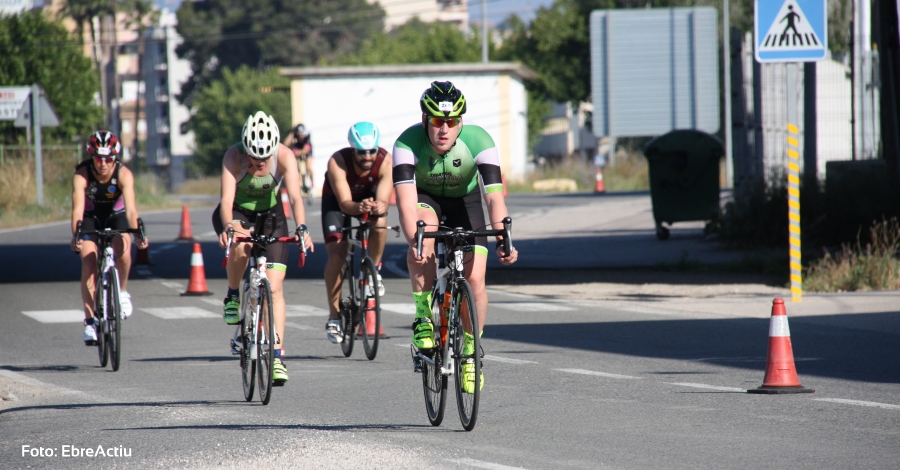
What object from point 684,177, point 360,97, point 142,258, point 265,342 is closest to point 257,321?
point 265,342

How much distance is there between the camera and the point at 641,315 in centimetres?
1305

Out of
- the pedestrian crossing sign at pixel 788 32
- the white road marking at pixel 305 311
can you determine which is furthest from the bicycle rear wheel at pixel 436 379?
the pedestrian crossing sign at pixel 788 32

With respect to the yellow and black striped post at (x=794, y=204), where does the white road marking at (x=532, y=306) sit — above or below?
below

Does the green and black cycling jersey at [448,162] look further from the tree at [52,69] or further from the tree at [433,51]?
the tree at [433,51]

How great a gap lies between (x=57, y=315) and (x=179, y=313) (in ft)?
4.51

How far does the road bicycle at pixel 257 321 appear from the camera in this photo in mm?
7836

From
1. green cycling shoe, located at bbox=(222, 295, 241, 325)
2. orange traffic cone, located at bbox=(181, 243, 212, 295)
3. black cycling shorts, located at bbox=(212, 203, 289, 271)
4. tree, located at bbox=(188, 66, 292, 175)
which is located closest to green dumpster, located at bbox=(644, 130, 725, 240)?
orange traffic cone, located at bbox=(181, 243, 212, 295)

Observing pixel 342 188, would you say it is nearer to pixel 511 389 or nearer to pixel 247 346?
pixel 247 346

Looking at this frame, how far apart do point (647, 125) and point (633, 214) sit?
5.29 m

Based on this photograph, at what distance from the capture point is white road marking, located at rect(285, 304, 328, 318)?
13713 millimetres

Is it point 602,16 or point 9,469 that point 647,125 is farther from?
point 9,469

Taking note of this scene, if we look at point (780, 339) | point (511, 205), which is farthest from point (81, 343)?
point (511, 205)

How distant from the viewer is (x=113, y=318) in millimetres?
Result: 9773

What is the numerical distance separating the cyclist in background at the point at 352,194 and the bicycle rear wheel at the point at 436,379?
121 inches
